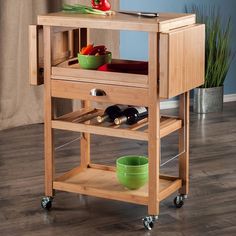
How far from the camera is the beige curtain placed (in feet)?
14.3

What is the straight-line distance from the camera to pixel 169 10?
16.0 feet

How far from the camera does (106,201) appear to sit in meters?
3.26

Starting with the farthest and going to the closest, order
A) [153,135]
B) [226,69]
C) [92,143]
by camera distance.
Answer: [226,69]
[92,143]
[153,135]

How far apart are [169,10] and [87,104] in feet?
5.74

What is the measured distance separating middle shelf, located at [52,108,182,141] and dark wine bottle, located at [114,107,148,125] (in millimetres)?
18

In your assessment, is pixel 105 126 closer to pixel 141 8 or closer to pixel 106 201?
pixel 106 201

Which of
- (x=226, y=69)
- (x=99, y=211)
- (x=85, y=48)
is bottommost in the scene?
(x=99, y=211)

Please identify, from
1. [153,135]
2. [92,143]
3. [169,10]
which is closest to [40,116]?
[92,143]

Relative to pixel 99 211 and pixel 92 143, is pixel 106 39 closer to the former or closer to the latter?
pixel 92 143

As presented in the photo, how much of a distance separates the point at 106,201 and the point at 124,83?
631mm

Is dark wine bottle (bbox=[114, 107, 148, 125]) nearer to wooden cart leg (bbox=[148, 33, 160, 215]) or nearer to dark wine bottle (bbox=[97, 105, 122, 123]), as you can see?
dark wine bottle (bbox=[97, 105, 122, 123])

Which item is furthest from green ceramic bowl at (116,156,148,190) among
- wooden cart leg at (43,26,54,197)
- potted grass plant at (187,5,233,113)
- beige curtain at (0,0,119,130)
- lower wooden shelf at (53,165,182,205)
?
potted grass plant at (187,5,233,113)

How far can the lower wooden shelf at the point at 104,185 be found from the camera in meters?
3.02

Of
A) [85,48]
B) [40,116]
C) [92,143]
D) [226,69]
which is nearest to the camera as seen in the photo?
[85,48]
